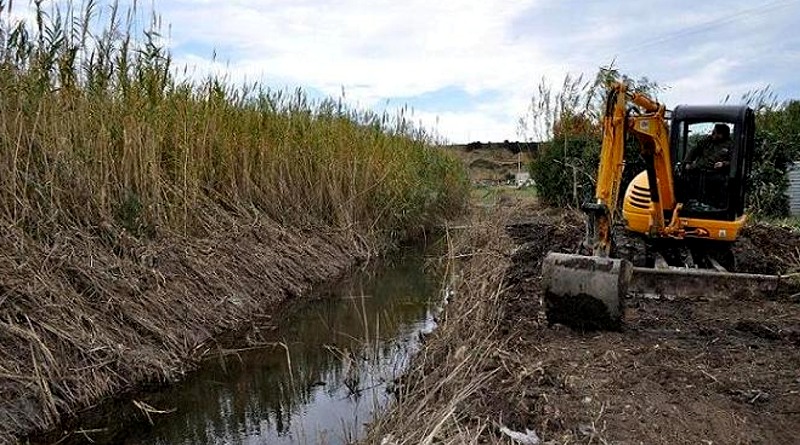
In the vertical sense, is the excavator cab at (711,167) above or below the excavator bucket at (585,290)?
above

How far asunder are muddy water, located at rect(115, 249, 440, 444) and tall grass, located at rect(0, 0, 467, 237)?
1503 millimetres

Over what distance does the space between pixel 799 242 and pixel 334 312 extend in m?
5.68

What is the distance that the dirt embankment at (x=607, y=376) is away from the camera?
3314 mm

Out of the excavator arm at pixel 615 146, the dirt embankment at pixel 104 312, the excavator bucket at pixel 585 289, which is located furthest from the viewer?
the excavator arm at pixel 615 146

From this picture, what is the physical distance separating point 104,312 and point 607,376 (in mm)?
3315

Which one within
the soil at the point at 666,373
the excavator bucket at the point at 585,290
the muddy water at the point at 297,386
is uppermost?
the excavator bucket at the point at 585,290

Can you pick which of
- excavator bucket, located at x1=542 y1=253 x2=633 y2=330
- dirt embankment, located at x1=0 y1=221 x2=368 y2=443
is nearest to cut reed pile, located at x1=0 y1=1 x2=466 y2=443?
dirt embankment, located at x1=0 y1=221 x2=368 y2=443

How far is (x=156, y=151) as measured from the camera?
661 centimetres

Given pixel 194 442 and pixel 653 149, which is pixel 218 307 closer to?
pixel 194 442

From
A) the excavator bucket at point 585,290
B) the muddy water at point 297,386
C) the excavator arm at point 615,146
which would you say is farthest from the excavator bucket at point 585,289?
the muddy water at point 297,386

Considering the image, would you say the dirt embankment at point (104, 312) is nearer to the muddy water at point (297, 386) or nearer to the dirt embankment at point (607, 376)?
the muddy water at point (297, 386)

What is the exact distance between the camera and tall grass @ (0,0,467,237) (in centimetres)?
524

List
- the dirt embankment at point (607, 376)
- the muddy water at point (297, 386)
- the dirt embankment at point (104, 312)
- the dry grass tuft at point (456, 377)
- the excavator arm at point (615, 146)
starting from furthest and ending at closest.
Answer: the excavator arm at point (615, 146) < the muddy water at point (297, 386) < the dirt embankment at point (104, 312) < the dirt embankment at point (607, 376) < the dry grass tuft at point (456, 377)

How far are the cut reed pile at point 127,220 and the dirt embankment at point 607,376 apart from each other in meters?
2.02
